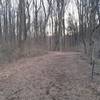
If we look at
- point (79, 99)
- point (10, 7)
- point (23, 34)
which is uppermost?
point (10, 7)

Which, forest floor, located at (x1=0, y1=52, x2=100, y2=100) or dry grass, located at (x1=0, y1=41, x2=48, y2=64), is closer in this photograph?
forest floor, located at (x1=0, y1=52, x2=100, y2=100)

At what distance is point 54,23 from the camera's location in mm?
28844

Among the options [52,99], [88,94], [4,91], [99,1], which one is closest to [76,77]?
[88,94]

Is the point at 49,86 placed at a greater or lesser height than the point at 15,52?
lesser

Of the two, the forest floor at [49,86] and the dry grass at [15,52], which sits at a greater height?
the dry grass at [15,52]

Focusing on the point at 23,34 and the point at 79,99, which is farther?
the point at 23,34

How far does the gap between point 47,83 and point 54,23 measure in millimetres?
23155

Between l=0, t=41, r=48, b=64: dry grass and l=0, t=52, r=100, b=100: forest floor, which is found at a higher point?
l=0, t=41, r=48, b=64: dry grass

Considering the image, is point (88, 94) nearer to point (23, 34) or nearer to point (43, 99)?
point (43, 99)

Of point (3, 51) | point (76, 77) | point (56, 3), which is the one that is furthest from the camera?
point (56, 3)

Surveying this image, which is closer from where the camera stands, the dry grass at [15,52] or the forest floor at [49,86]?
the forest floor at [49,86]

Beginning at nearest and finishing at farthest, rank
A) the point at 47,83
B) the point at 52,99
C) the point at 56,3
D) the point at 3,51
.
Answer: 1. the point at 52,99
2. the point at 47,83
3. the point at 3,51
4. the point at 56,3

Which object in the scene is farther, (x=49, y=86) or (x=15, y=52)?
(x=15, y=52)

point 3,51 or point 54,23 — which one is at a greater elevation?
point 54,23
